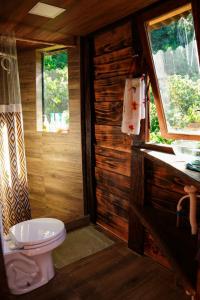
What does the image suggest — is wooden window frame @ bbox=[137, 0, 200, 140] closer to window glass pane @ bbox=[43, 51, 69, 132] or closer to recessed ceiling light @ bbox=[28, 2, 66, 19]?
recessed ceiling light @ bbox=[28, 2, 66, 19]

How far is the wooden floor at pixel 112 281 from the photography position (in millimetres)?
1935

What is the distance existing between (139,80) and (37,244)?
148 centimetres

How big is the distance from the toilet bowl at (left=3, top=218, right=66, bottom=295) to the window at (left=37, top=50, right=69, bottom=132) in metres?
1.40

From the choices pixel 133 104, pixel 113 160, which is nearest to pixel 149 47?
pixel 133 104

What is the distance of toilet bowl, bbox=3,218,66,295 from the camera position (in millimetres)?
1895

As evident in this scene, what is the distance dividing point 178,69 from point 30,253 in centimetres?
170

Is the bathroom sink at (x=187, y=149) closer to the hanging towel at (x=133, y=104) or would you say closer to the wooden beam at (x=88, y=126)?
the hanging towel at (x=133, y=104)

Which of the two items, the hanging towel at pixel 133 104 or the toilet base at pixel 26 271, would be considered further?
the hanging towel at pixel 133 104

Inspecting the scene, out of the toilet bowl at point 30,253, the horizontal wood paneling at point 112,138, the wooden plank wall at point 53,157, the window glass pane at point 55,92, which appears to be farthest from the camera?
the window glass pane at point 55,92

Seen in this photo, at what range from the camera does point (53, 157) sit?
3.28 meters

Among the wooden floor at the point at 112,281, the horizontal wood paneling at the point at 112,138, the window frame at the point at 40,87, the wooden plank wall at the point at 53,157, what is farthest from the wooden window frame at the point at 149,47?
the window frame at the point at 40,87

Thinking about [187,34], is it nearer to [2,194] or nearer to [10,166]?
[10,166]

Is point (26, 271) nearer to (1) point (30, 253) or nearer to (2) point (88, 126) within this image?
(1) point (30, 253)

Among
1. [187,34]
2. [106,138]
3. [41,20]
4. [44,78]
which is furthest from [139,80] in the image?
[44,78]
